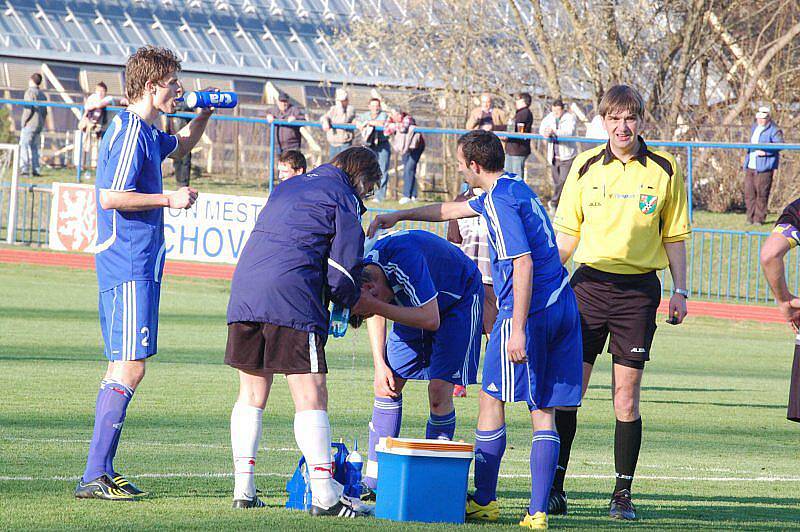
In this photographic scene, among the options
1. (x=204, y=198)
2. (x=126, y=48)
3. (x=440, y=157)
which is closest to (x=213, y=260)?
(x=204, y=198)

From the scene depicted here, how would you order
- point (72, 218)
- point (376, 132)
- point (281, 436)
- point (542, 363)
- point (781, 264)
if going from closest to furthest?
point (781, 264) < point (542, 363) < point (281, 436) < point (72, 218) < point (376, 132)

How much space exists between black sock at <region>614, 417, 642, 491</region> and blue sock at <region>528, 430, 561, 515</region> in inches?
30.3

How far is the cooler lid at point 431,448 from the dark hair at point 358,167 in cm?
126

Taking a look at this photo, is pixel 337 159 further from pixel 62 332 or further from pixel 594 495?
pixel 62 332

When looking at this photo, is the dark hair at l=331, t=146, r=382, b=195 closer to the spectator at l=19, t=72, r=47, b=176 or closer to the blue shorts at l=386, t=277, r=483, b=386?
the blue shorts at l=386, t=277, r=483, b=386

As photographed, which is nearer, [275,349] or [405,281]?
[275,349]

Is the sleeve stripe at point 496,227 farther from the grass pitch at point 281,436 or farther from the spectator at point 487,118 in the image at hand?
the spectator at point 487,118

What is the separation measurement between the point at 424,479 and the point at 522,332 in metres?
0.85

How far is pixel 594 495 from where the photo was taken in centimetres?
730

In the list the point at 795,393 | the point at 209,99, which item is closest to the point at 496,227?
the point at 795,393

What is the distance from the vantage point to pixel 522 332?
19.9 feet

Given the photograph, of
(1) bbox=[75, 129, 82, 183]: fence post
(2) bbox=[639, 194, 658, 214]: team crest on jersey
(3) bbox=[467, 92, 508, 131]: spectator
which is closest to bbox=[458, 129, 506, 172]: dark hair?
(2) bbox=[639, 194, 658, 214]: team crest on jersey

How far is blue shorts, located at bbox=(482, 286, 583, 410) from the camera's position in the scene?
6199 millimetres

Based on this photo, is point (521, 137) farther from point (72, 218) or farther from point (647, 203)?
point (647, 203)
